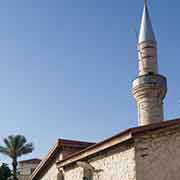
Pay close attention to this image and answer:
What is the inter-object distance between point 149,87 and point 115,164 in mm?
13142

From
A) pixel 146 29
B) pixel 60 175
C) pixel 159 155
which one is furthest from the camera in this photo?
pixel 146 29

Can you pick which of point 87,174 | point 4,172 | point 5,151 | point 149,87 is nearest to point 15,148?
point 5,151

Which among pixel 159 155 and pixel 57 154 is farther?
pixel 57 154

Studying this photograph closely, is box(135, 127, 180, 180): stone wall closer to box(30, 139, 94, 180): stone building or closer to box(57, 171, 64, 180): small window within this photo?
box(30, 139, 94, 180): stone building

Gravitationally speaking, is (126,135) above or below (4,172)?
below

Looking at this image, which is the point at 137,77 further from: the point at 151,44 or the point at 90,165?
the point at 90,165

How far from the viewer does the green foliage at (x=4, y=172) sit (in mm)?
39875

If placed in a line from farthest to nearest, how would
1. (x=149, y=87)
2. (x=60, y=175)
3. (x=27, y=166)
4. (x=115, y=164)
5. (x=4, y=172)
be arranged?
1. (x=27, y=166)
2. (x=4, y=172)
3. (x=149, y=87)
4. (x=60, y=175)
5. (x=115, y=164)

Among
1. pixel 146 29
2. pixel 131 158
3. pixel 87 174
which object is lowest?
pixel 87 174

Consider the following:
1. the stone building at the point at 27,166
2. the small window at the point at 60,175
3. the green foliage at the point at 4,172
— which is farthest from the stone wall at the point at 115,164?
the stone building at the point at 27,166

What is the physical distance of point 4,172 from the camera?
40.2 m

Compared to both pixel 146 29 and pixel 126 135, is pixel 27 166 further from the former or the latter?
pixel 126 135

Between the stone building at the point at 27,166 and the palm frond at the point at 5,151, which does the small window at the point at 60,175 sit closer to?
the palm frond at the point at 5,151

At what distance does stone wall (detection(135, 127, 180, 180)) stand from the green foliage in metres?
32.0
